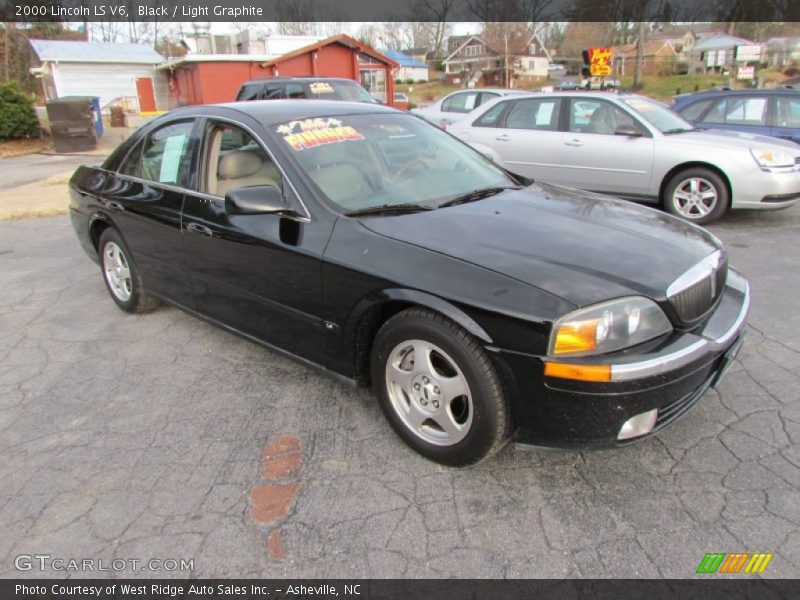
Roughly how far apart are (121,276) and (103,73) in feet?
119

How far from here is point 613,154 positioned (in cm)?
696

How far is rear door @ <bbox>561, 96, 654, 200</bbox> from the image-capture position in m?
6.83

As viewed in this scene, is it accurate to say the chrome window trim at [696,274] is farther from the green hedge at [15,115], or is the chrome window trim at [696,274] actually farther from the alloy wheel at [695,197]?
the green hedge at [15,115]

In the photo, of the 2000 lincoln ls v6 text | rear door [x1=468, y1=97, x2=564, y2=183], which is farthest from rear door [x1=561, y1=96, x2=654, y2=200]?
the 2000 lincoln ls v6 text

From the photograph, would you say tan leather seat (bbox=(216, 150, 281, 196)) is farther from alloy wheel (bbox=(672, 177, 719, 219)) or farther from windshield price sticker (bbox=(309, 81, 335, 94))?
windshield price sticker (bbox=(309, 81, 335, 94))

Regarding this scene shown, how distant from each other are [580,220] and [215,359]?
2.47 metres

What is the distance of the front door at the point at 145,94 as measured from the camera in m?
34.6

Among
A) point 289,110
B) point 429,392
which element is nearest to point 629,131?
point 289,110

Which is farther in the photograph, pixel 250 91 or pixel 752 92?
pixel 250 91

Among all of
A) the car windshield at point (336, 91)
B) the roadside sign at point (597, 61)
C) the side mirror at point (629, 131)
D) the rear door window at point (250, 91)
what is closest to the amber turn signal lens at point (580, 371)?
the side mirror at point (629, 131)

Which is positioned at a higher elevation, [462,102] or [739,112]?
[462,102]

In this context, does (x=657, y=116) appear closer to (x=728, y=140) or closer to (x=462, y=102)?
(x=728, y=140)

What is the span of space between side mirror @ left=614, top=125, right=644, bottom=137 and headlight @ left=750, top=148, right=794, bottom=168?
120 centimetres

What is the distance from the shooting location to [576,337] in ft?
7.11
